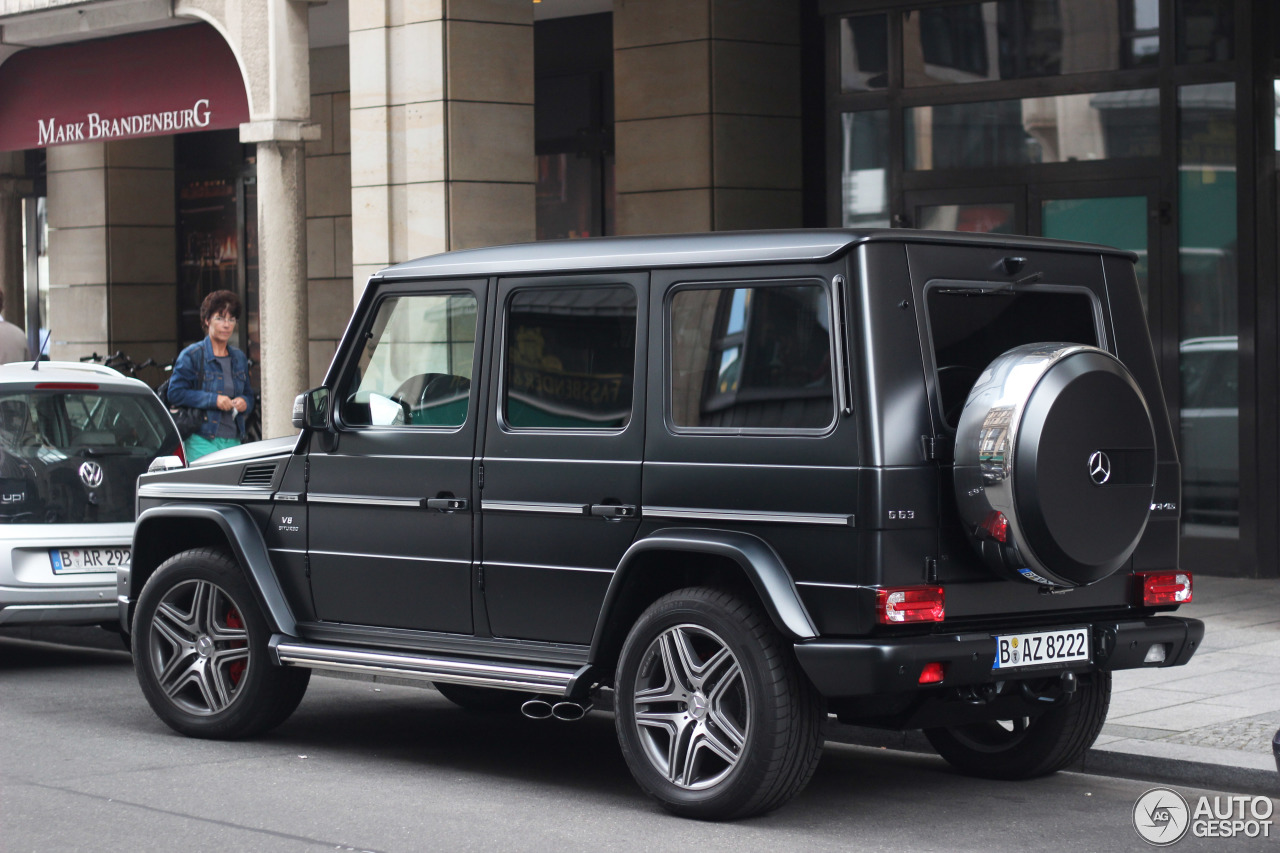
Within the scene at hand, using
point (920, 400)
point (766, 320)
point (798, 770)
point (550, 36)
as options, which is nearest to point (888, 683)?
point (798, 770)

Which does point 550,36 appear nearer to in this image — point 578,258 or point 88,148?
point 88,148

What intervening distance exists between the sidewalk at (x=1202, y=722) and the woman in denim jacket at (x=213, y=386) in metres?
4.69

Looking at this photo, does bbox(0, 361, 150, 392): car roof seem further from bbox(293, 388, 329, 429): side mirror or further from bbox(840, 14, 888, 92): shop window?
bbox(840, 14, 888, 92): shop window

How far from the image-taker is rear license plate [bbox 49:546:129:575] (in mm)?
9734

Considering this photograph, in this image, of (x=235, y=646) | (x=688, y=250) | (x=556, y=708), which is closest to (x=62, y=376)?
(x=235, y=646)

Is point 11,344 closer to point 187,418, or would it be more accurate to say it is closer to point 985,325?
point 187,418

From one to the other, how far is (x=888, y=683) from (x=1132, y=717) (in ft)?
8.42

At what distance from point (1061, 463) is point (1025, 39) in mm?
8228

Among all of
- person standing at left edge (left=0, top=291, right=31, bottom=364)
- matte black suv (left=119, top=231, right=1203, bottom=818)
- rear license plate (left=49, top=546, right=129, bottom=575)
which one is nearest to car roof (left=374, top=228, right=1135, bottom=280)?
matte black suv (left=119, top=231, right=1203, bottom=818)

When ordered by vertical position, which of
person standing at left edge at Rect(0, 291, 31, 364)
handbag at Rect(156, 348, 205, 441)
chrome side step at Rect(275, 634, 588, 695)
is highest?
person standing at left edge at Rect(0, 291, 31, 364)

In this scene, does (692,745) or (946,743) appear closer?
(692,745)

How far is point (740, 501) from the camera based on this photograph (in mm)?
6125

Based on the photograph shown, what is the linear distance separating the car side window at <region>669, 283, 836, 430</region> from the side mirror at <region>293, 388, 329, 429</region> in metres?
1.72

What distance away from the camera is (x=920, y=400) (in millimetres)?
→ 5934
